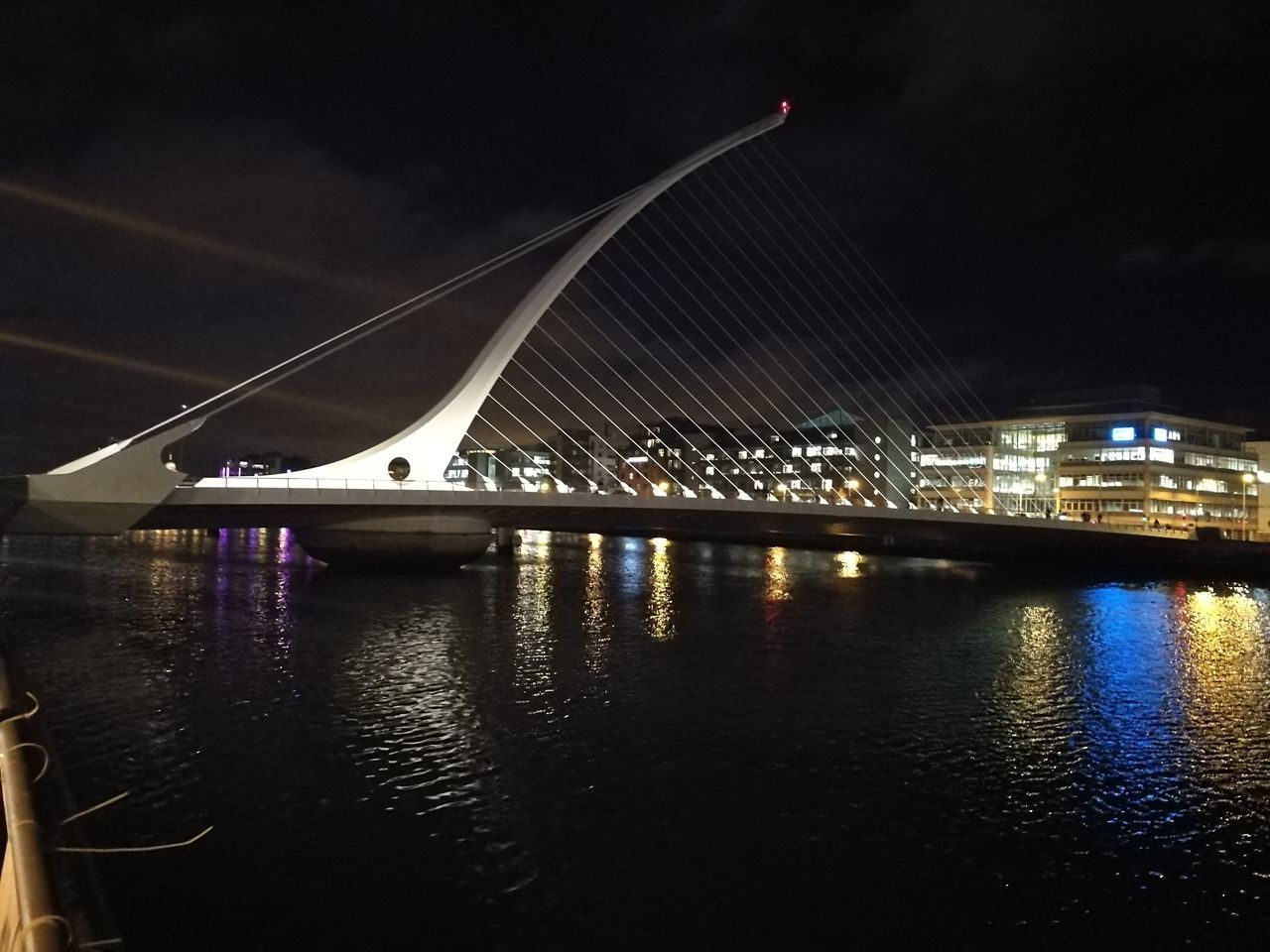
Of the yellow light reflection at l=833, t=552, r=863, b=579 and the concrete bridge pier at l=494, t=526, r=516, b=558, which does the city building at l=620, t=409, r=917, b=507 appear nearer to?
the yellow light reflection at l=833, t=552, r=863, b=579

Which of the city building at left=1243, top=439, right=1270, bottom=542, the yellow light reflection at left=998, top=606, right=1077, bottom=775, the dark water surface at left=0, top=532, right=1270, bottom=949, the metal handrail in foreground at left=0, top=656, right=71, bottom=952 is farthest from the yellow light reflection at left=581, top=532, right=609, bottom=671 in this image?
the city building at left=1243, top=439, right=1270, bottom=542

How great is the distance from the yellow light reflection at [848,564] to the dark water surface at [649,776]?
1749cm

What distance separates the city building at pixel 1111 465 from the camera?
7188cm

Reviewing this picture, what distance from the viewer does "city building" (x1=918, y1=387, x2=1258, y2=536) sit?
71.9 m

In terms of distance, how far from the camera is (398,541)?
1276 inches

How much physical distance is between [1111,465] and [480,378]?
59.7 m

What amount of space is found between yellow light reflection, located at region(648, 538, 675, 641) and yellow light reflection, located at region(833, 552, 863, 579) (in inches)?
318

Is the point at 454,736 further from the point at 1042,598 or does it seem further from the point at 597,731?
the point at 1042,598

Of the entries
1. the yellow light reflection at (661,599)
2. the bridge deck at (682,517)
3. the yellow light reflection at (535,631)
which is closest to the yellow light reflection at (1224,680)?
the yellow light reflection at (535,631)

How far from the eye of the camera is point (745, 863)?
8.70 meters

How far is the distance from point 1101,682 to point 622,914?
14378 millimetres

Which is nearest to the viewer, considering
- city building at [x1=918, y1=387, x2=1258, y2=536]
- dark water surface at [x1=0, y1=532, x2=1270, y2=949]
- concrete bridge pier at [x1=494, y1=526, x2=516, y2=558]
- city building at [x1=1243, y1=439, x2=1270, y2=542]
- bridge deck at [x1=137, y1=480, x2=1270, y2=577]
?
dark water surface at [x1=0, y1=532, x2=1270, y2=949]

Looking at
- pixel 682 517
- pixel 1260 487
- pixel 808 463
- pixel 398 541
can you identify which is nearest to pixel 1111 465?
pixel 1260 487

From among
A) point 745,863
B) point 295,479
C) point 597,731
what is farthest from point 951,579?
point 745,863
